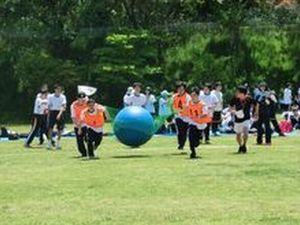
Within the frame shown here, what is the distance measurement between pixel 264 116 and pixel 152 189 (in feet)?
42.4

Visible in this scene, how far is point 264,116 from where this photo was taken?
89.0ft

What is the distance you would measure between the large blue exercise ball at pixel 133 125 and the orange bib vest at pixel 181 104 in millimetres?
1003

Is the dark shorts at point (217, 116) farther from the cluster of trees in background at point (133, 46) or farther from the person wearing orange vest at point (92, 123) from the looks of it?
the cluster of trees in background at point (133, 46)

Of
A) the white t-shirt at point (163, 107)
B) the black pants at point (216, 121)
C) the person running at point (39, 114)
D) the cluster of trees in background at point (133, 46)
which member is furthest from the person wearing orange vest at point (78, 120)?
the cluster of trees in background at point (133, 46)

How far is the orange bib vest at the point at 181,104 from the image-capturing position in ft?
76.9

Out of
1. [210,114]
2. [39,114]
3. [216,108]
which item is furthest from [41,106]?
[216,108]

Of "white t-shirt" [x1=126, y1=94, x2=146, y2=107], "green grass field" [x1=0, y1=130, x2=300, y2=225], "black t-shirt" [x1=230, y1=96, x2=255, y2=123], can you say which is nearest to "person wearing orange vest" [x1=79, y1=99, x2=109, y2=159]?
"green grass field" [x1=0, y1=130, x2=300, y2=225]

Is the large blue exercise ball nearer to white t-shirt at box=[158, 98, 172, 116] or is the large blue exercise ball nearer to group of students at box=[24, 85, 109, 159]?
group of students at box=[24, 85, 109, 159]

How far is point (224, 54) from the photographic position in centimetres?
4788

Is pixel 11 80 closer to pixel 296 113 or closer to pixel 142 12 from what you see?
pixel 142 12

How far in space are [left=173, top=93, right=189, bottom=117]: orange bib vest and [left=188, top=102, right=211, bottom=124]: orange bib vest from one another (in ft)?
2.50

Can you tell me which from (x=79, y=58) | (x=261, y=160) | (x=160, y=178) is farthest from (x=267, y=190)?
(x=79, y=58)

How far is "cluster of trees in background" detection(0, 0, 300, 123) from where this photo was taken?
46625 mm

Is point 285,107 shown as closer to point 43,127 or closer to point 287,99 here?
point 287,99
